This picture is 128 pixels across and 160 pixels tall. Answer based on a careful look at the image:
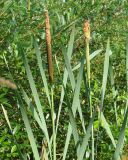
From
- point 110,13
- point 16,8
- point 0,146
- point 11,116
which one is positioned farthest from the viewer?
point 110,13

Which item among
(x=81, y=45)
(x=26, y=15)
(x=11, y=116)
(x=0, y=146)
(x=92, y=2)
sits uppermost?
(x=92, y=2)

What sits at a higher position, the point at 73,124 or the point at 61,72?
the point at 61,72

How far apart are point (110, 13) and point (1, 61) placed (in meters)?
1.99

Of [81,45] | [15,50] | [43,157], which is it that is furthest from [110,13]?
[43,157]

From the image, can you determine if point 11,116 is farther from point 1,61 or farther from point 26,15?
point 26,15

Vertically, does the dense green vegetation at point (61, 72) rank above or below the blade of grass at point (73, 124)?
above

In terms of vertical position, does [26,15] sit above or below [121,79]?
above

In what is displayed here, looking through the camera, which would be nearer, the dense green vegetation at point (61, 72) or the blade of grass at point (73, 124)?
the blade of grass at point (73, 124)

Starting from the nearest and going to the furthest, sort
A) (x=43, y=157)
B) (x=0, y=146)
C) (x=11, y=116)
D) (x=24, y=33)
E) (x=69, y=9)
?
1. (x=43, y=157)
2. (x=0, y=146)
3. (x=11, y=116)
4. (x=24, y=33)
5. (x=69, y=9)

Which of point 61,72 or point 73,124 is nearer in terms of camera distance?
point 73,124

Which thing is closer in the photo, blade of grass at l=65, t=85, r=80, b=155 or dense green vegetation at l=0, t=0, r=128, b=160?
blade of grass at l=65, t=85, r=80, b=155

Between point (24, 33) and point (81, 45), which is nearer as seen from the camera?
point (24, 33)

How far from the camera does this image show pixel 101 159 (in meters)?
2.47

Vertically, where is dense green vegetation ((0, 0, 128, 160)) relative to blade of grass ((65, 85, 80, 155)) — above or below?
above
